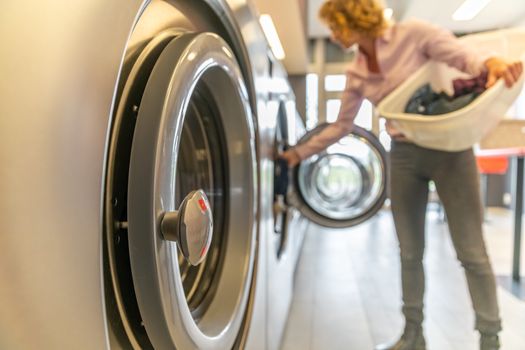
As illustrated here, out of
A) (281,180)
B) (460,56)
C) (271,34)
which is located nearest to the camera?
(460,56)

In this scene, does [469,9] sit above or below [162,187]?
above

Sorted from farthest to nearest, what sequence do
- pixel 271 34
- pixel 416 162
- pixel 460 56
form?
pixel 271 34, pixel 416 162, pixel 460 56

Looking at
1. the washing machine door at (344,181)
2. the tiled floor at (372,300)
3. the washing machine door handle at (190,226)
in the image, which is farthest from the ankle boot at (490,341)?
the washing machine door handle at (190,226)

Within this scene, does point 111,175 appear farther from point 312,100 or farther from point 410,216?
point 312,100

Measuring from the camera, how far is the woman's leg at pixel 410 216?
124cm

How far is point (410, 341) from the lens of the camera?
134 cm

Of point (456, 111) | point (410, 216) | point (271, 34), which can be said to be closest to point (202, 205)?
point (456, 111)

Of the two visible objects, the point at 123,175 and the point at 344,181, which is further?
the point at 344,181

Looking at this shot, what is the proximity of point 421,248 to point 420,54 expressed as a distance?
59cm

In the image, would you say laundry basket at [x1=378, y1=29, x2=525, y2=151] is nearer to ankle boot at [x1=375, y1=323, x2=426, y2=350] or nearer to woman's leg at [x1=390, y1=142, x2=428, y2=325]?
woman's leg at [x1=390, y1=142, x2=428, y2=325]

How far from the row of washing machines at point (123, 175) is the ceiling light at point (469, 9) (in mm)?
1573

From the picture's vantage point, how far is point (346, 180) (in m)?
3.33

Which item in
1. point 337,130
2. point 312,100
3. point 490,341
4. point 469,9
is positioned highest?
point 469,9

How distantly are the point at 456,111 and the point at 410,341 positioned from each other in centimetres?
75
